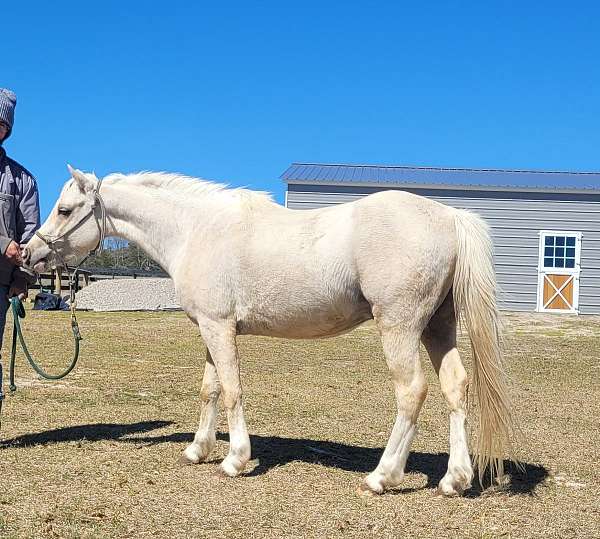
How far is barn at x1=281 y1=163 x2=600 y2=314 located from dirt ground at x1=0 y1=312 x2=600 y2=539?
43.8ft

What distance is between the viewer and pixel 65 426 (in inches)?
258

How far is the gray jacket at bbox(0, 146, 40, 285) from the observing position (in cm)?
558

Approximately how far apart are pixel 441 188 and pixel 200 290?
2116 cm

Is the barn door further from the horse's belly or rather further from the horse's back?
the horse's back

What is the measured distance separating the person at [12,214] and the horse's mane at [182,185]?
0.63 m

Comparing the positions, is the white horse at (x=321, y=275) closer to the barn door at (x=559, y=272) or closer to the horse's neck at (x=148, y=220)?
the horse's neck at (x=148, y=220)

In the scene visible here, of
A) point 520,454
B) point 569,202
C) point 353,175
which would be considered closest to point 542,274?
point 569,202

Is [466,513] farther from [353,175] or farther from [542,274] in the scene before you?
[353,175]

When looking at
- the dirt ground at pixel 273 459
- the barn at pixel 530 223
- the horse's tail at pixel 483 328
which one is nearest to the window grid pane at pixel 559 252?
the barn at pixel 530 223

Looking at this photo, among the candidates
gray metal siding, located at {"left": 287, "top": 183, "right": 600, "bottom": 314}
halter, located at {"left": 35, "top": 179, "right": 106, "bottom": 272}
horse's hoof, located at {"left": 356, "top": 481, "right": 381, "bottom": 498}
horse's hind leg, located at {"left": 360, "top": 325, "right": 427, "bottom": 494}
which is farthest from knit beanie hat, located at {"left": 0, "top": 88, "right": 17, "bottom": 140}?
gray metal siding, located at {"left": 287, "top": 183, "right": 600, "bottom": 314}

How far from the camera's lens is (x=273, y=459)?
555 centimetres

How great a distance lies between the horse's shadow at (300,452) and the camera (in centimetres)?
519

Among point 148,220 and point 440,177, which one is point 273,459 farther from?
point 440,177

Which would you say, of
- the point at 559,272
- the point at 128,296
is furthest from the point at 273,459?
the point at 559,272
